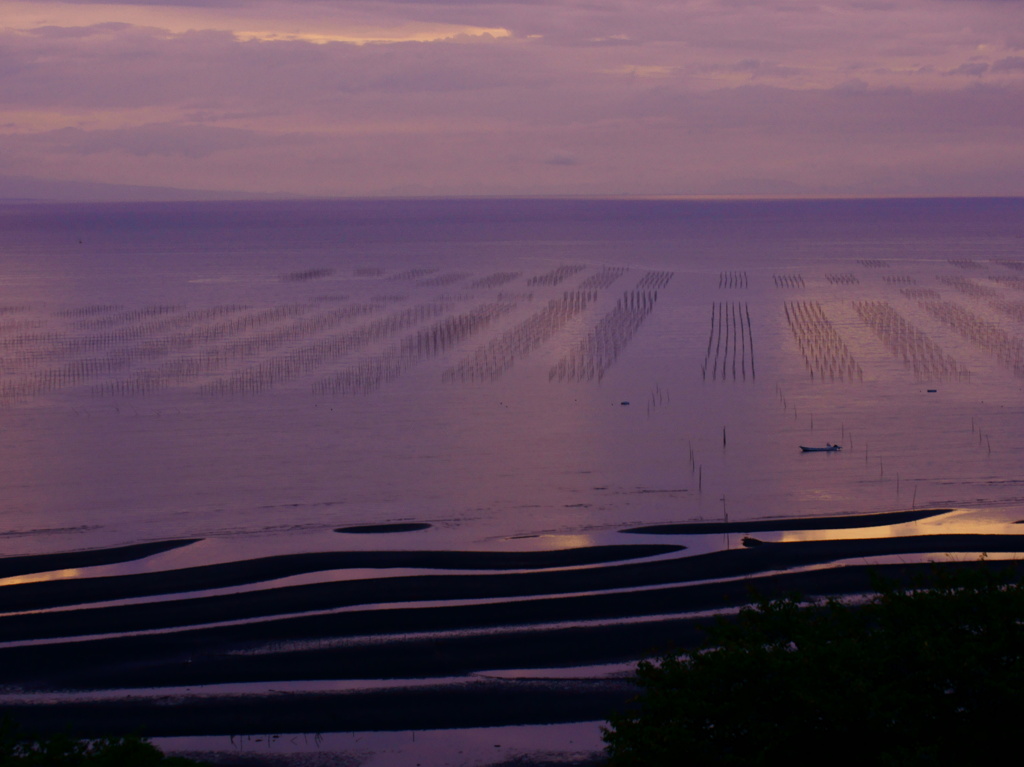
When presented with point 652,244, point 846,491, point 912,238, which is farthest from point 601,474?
point 912,238

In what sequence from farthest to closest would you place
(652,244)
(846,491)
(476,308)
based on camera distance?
1. (652,244)
2. (476,308)
3. (846,491)

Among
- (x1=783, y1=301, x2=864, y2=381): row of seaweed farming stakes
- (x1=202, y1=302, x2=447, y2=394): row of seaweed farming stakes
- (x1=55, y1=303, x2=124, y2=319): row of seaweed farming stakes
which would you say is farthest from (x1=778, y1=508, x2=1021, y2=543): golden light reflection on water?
(x1=55, y1=303, x2=124, y2=319): row of seaweed farming stakes

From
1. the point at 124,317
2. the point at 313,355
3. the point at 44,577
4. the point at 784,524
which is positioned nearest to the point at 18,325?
the point at 124,317

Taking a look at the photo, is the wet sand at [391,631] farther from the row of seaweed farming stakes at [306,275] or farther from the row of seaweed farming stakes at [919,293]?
the row of seaweed farming stakes at [306,275]

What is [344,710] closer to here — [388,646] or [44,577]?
[388,646]

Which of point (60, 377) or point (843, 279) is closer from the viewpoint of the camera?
point (60, 377)

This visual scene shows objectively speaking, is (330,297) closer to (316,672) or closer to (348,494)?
(348,494)

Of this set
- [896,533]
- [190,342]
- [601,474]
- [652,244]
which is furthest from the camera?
[652,244]
